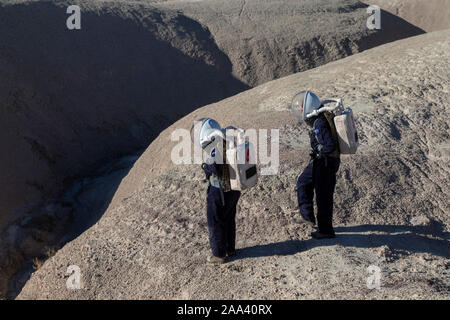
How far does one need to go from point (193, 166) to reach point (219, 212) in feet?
9.13

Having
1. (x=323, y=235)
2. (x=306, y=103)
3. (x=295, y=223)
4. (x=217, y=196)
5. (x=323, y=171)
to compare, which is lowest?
(x=323, y=235)

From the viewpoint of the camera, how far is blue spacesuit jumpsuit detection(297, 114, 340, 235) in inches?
222

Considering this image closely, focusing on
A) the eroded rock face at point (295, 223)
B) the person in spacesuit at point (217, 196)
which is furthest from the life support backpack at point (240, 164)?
the eroded rock face at point (295, 223)

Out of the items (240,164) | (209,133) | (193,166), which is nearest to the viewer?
(240,164)

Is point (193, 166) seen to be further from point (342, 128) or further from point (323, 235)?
point (342, 128)

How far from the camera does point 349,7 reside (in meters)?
23.7

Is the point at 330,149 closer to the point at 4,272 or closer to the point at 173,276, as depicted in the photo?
the point at 173,276

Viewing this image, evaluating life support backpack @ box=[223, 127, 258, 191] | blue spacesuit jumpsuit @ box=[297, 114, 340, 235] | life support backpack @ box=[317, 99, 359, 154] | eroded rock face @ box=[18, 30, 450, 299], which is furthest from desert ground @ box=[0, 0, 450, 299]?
life support backpack @ box=[317, 99, 359, 154]

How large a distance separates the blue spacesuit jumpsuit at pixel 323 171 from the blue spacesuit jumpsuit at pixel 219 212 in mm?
1011

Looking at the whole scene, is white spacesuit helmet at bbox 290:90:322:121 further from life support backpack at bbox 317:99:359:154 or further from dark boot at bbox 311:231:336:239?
dark boot at bbox 311:231:336:239

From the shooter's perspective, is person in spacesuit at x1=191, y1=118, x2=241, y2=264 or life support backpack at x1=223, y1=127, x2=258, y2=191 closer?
life support backpack at x1=223, y1=127, x2=258, y2=191

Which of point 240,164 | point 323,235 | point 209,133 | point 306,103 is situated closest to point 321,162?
A: point 306,103

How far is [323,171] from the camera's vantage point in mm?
5742

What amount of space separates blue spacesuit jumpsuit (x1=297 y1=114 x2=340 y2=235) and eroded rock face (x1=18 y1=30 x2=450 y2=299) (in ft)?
1.15
